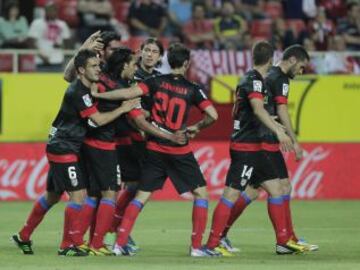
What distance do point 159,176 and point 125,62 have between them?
3.80ft

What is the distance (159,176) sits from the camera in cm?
1119

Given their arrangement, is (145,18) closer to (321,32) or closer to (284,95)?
(321,32)

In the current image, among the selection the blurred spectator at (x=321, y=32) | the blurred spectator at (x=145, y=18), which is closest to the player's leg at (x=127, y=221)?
the blurred spectator at (x=145, y=18)

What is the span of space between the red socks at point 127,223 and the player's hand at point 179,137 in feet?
2.30

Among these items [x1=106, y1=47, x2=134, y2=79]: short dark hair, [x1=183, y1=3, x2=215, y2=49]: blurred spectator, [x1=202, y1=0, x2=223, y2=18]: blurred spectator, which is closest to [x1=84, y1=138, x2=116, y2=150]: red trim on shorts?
[x1=106, y1=47, x2=134, y2=79]: short dark hair

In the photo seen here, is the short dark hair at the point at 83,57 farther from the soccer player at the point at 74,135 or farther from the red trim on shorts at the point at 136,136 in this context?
the red trim on shorts at the point at 136,136

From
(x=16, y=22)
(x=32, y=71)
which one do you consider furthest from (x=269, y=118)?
(x=16, y=22)

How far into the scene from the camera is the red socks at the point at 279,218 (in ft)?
37.0

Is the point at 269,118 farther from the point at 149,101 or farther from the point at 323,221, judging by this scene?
the point at 323,221

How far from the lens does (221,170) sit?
1784cm

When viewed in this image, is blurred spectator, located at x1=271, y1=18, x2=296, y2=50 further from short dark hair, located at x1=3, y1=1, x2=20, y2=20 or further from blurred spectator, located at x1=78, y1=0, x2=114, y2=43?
short dark hair, located at x1=3, y1=1, x2=20, y2=20

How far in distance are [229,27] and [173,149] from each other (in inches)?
443

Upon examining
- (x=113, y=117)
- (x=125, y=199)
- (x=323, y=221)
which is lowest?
(x=323, y=221)

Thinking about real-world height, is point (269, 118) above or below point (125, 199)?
above
